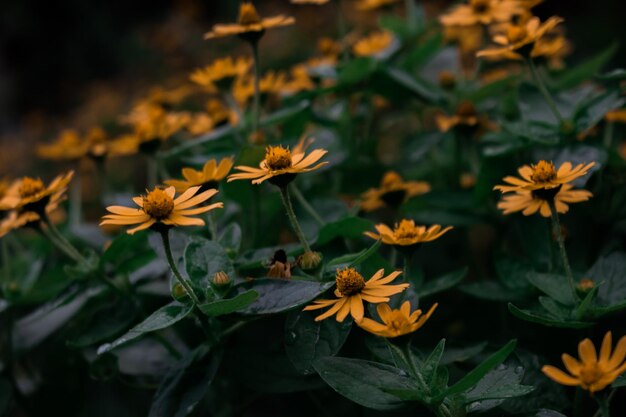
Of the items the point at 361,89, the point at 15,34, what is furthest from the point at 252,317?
the point at 15,34

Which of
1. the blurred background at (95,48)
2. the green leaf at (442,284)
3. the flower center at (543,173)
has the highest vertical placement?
the flower center at (543,173)

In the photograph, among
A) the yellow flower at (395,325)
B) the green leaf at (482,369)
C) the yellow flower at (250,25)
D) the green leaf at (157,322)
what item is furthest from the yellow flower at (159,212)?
the yellow flower at (250,25)

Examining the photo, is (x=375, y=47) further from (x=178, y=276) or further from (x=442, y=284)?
(x=178, y=276)

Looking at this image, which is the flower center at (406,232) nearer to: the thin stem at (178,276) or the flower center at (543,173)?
the flower center at (543,173)

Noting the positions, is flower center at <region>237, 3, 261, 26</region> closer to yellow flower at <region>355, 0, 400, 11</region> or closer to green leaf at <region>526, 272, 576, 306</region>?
yellow flower at <region>355, 0, 400, 11</region>

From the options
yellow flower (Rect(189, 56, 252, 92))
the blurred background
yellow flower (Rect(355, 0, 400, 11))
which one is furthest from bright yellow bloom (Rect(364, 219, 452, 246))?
the blurred background

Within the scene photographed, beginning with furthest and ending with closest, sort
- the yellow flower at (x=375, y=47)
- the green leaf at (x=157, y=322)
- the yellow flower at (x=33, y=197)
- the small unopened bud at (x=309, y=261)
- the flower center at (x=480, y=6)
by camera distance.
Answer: the yellow flower at (x=375, y=47)
the flower center at (x=480, y=6)
the yellow flower at (x=33, y=197)
the small unopened bud at (x=309, y=261)
the green leaf at (x=157, y=322)
